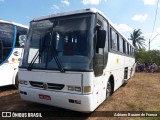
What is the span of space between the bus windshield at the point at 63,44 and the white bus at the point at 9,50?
11.2ft

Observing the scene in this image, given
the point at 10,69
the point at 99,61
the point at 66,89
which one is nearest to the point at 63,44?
the point at 99,61

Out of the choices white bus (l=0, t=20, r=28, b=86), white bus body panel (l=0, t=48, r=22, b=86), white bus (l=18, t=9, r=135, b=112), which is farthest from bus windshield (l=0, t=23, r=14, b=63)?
white bus (l=18, t=9, r=135, b=112)

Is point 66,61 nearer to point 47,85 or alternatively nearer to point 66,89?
point 66,89

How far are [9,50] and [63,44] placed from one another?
15.3 feet

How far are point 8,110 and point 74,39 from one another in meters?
3.26

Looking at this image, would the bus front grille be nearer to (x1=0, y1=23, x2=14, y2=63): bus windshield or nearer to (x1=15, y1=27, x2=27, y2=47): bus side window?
(x1=0, y1=23, x2=14, y2=63): bus windshield

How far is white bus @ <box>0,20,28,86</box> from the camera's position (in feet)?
30.3

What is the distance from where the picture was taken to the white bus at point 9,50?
9.25m

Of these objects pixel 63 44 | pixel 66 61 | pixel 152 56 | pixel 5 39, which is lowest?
pixel 66 61

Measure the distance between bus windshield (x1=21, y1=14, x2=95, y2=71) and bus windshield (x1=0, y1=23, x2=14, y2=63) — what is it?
133 inches

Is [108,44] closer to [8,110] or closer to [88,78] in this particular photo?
[88,78]

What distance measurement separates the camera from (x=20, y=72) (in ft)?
20.5

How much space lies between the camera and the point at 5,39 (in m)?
9.39

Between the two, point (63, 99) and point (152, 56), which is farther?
point (152, 56)
